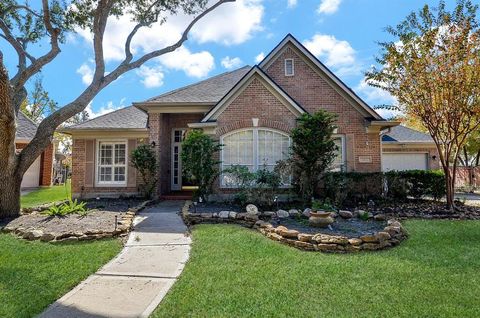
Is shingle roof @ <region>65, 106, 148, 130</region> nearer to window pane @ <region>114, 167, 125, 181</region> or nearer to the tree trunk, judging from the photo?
window pane @ <region>114, 167, 125, 181</region>

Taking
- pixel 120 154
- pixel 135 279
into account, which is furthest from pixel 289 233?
pixel 120 154

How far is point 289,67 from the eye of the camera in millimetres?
13844

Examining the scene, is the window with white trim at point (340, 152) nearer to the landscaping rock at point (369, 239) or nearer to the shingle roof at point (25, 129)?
the landscaping rock at point (369, 239)

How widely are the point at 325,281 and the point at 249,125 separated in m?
8.10

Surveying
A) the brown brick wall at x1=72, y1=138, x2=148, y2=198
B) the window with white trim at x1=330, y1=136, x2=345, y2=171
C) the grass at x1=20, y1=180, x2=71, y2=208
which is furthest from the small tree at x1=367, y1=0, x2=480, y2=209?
the grass at x1=20, y1=180, x2=71, y2=208

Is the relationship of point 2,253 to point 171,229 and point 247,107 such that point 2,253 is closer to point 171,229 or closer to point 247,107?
point 171,229

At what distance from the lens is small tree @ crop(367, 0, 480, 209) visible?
9742mm

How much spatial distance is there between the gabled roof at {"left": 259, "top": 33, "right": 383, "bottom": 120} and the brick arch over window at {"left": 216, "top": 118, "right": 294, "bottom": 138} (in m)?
3.04

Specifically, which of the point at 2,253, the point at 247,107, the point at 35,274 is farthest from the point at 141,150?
the point at 35,274

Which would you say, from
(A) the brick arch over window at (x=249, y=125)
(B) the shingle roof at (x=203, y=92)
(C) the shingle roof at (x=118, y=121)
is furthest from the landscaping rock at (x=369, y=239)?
(C) the shingle roof at (x=118, y=121)

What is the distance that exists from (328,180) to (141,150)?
23.9 ft

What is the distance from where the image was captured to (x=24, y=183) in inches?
743

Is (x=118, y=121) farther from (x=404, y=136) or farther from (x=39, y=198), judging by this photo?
(x=404, y=136)

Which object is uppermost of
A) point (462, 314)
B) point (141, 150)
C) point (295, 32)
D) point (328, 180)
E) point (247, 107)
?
point (295, 32)
